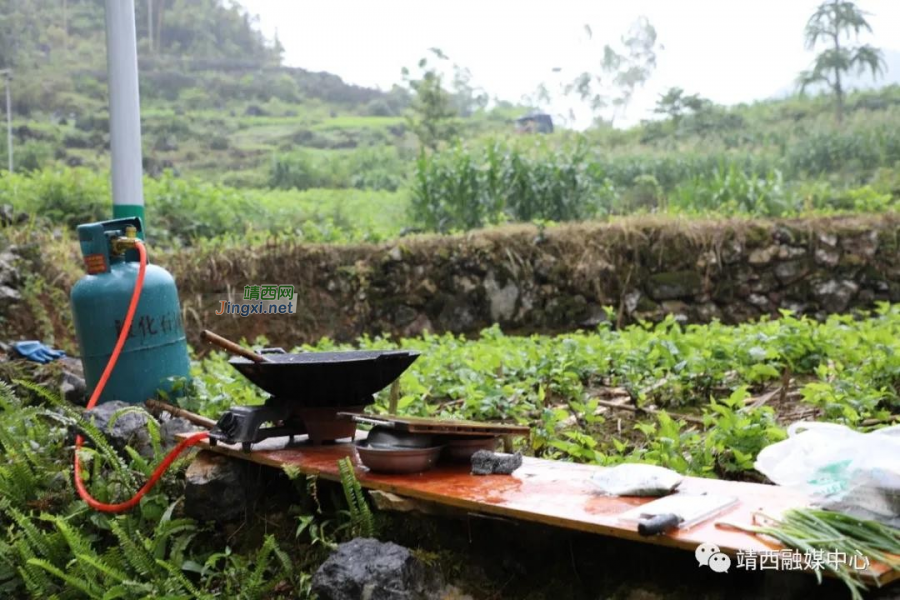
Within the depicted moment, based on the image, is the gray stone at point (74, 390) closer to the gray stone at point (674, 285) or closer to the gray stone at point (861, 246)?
the gray stone at point (674, 285)

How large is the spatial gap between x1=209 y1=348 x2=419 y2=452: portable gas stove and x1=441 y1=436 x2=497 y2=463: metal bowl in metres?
0.35

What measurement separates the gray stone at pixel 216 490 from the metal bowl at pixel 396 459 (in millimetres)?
617

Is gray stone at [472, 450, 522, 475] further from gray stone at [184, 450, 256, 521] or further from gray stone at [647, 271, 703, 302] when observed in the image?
gray stone at [647, 271, 703, 302]

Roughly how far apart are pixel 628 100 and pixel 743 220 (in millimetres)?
8716

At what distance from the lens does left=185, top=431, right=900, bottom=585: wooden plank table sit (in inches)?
71.8

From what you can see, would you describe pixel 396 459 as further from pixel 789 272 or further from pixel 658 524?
pixel 789 272

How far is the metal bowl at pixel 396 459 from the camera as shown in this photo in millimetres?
2472

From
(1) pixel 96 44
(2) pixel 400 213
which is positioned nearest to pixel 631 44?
(2) pixel 400 213

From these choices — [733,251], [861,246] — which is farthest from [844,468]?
[861,246]

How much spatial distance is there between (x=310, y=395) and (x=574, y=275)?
499 cm

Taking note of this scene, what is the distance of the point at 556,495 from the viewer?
87.9 inches

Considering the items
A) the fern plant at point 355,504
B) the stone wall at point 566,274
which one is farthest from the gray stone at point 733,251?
the fern plant at point 355,504

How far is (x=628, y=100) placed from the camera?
1602 centimetres

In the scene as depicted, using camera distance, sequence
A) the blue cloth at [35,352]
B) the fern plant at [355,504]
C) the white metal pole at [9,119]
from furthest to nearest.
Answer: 1. the white metal pole at [9,119]
2. the blue cloth at [35,352]
3. the fern plant at [355,504]
